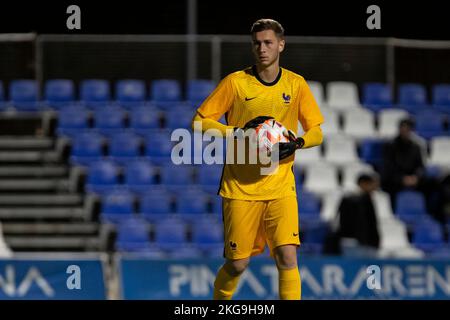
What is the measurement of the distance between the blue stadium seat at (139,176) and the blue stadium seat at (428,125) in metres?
4.12


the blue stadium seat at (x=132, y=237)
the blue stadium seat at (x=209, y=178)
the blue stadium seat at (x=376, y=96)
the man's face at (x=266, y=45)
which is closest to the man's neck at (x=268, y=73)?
the man's face at (x=266, y=45)

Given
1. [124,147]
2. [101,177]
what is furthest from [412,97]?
[101,177]

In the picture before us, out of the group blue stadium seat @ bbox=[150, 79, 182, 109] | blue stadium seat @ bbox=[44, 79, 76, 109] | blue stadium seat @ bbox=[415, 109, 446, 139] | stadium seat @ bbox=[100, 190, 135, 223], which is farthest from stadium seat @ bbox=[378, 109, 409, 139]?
blue stadium seat @ bbox=[44, 79, 76, 109]

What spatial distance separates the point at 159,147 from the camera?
15.6m

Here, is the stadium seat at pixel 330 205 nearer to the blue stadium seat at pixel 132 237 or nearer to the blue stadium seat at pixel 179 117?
the blue stadium seat at pixel 179 117

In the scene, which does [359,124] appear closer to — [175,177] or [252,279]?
[175,177]

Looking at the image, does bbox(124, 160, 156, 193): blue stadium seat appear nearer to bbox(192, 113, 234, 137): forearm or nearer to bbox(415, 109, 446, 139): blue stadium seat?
bbox(415, 109, 446, 139): blue stadium seat

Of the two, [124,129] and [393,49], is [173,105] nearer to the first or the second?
[124,129]

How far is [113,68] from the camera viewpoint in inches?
665

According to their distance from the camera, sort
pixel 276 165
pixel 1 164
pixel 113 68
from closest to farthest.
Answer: pixel 276 165 < pixel 1 164 < pixel 113 68

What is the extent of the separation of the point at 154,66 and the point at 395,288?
599 cm

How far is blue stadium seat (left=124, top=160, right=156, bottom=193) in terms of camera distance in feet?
49.6

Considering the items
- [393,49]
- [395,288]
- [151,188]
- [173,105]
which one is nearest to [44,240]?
[151,188]

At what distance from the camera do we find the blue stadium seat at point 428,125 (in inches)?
653
